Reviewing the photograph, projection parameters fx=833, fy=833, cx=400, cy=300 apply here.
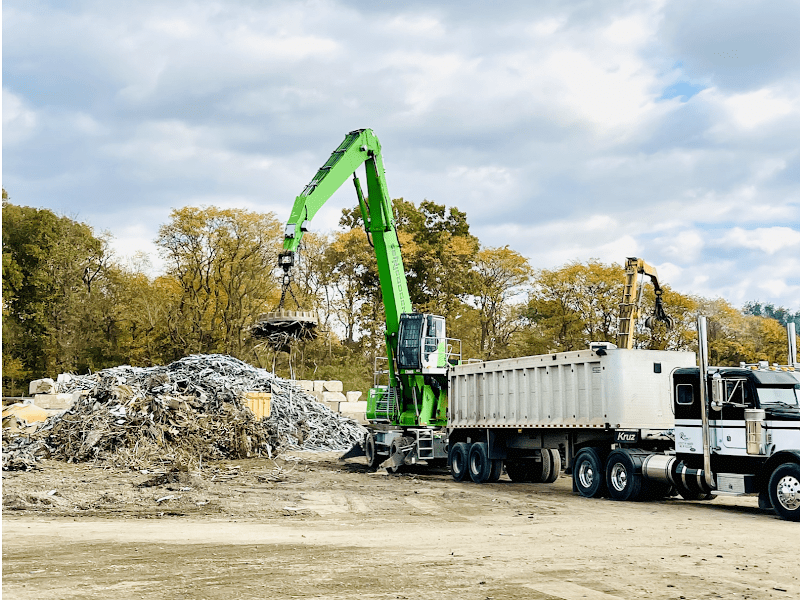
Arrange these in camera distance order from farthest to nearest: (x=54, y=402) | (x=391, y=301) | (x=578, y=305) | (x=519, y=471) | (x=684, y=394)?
(x=578, y=305) → (x=54, y=402) → (x=391, y=301) → (x=519, y=471) → (x=684, y=394)

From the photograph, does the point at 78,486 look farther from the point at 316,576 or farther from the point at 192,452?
the point at 316,576

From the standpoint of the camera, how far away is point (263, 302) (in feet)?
156

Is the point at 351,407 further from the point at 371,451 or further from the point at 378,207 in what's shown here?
the point at 378,207

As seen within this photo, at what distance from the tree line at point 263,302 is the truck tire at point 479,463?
25.3 m

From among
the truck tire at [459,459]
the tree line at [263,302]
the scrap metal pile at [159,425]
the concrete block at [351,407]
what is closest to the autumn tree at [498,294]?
the tree line at [263,302]

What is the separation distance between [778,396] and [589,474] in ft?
14.4

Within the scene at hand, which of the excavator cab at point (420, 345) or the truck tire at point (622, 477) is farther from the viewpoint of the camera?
the excavator cab at point (420, 345)

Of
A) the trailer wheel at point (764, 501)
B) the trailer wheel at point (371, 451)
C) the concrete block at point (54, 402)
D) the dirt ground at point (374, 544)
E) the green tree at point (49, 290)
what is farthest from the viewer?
the green tree at point (49, 290)

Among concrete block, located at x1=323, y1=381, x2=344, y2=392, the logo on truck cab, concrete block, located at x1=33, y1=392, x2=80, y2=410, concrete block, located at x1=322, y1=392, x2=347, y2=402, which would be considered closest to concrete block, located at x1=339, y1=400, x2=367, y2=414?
concrete block, located at x1=322, y1=392, x2=347, y2=402

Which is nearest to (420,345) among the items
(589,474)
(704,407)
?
(589,474)

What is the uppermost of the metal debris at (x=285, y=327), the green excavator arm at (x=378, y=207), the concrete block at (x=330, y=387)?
the green excavator arm at (x=378, y=207)

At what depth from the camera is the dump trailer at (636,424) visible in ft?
45.1

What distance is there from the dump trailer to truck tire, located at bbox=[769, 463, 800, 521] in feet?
0.06

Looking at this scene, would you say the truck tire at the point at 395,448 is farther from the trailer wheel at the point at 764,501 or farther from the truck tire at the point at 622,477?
the trailer wheel at the point at 764,501
